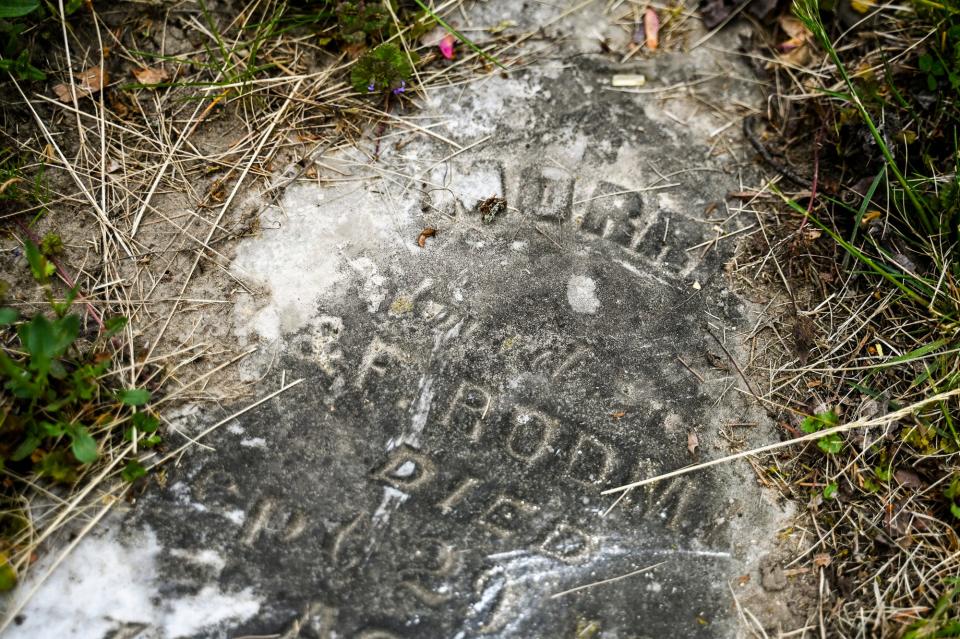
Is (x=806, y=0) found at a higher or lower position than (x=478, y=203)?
higher

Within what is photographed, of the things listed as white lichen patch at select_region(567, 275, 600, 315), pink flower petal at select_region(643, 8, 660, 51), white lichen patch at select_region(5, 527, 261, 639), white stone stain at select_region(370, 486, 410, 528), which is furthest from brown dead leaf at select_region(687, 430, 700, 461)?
pink flower petal at select_region(643, 8, 660, 51)

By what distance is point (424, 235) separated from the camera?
77.1 inches

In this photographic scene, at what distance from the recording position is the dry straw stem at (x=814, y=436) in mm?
1735

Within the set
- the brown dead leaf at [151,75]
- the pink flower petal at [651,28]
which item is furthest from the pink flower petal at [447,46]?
the brown dead leaf at [151,75]

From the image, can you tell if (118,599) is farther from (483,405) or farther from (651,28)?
(651,28)

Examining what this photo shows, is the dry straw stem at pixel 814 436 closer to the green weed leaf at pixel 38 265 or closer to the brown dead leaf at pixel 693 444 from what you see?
the brown dead leaf at pixel 693 444

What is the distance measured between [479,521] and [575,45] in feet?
5.29

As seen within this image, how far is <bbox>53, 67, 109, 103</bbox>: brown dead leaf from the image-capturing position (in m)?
2.01

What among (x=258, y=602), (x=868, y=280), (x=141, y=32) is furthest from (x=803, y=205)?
(x=141, y=32)

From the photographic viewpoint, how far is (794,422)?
1.83 m

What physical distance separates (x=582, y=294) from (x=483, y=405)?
0.44 meters

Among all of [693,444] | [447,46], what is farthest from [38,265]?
[693,444]

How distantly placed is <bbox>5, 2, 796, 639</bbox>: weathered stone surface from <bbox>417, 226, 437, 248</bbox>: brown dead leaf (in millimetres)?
13

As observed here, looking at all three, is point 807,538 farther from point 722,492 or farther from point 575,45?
point 575,45
